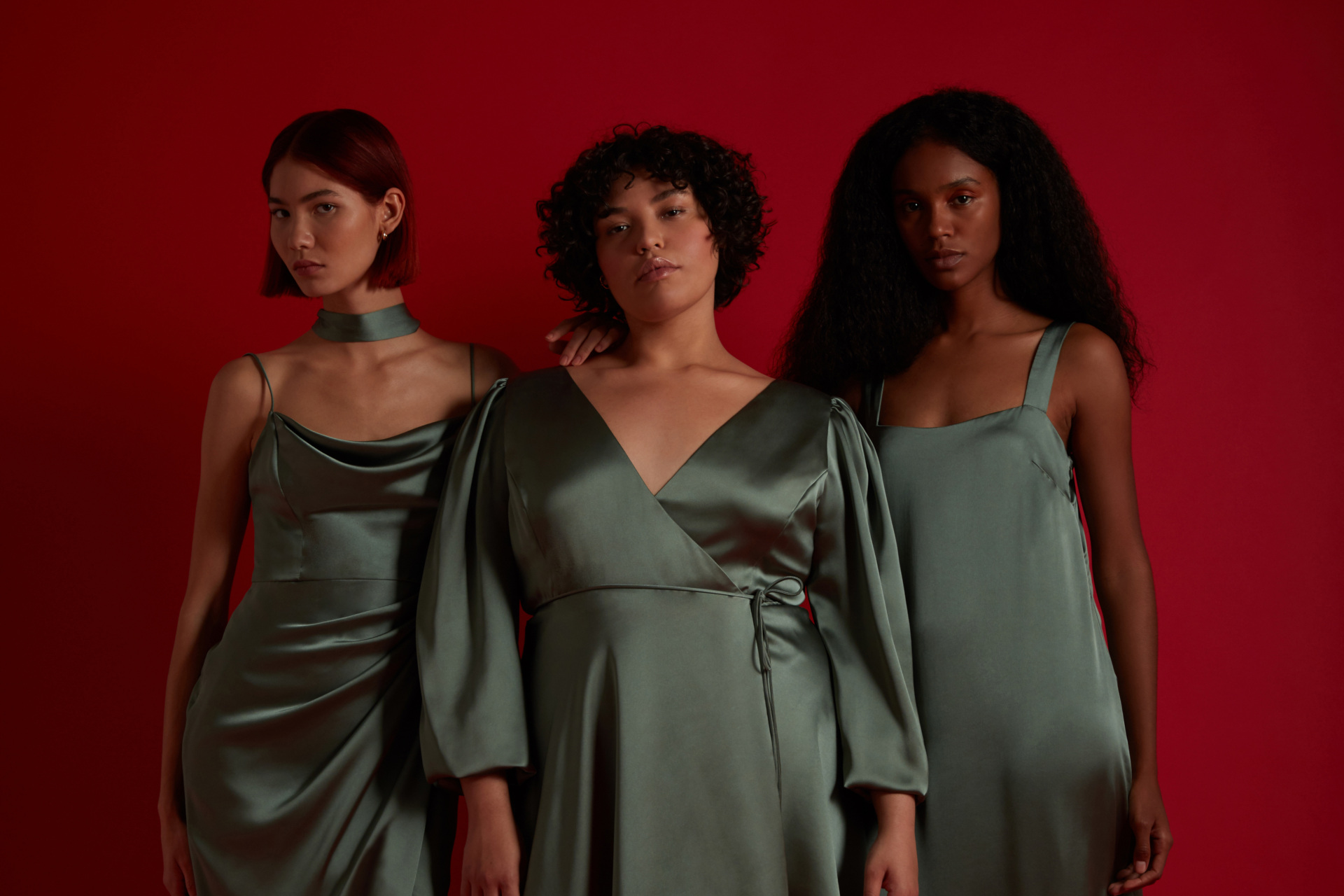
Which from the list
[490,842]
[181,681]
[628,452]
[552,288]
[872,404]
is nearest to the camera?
[490,842]

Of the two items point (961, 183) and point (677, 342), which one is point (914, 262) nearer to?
point (961, 183)

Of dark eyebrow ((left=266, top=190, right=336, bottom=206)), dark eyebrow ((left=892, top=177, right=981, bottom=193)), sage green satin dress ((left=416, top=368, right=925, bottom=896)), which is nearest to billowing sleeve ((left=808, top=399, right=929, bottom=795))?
sage green satin dress ((left=416, top=368, right=925, bottom=896))

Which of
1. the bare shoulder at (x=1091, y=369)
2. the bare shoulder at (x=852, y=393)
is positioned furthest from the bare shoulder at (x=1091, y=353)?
the bare shoulder at (x=852, y=393)

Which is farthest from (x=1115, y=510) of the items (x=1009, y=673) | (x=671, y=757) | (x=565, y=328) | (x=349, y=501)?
(x=349, y=501)

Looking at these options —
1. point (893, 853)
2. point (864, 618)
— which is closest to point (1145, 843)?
point (893, 853)

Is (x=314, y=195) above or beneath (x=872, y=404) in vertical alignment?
above

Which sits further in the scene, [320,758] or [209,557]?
[209,557]

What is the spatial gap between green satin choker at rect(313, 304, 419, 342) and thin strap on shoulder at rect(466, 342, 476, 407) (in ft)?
0.36

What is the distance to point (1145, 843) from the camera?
1.63 meters

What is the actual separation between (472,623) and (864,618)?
0.57 meters

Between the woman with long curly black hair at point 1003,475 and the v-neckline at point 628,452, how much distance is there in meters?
0.28

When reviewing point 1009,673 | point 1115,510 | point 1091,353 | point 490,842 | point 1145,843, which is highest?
point 1091,353

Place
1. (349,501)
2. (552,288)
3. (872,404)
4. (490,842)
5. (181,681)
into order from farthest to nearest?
(552,288) → (872,404) → (181,681) → (349,501) → (490,842)

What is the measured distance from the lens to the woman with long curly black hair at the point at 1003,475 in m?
1.62
